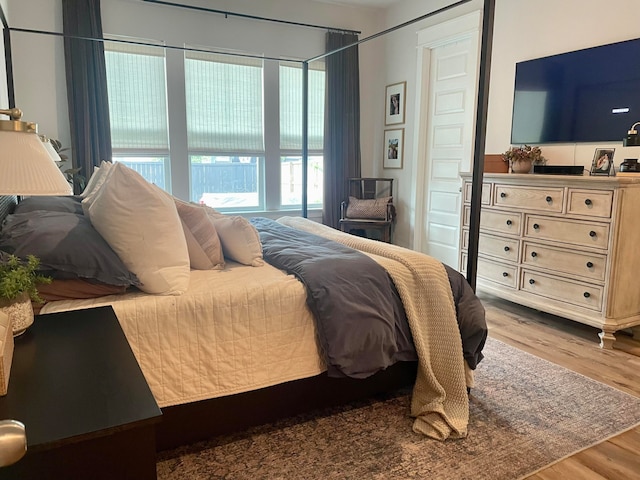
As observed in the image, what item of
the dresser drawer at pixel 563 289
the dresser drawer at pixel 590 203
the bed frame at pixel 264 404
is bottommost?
the bed frame at pixel 264 404

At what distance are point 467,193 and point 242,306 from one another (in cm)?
260

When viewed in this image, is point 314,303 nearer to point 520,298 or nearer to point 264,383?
point 264,383

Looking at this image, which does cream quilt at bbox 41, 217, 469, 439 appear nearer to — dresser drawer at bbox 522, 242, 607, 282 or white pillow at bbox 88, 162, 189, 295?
white pillow at bbox 88, 162, 189, 295

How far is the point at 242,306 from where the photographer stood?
1881 millimetres

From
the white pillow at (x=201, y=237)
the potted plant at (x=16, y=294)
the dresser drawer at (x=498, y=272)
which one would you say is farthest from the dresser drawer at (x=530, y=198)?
the potted plant at (x=16, y=294)

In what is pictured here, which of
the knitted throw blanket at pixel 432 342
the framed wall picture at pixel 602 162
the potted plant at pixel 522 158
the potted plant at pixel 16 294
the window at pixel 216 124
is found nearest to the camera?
the potted plant at pixel 16 294

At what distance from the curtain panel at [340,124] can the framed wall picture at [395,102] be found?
34cm

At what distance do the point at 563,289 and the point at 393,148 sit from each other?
279 cm

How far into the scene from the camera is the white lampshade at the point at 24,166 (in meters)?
1.00

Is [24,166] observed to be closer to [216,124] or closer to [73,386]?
[73,386]

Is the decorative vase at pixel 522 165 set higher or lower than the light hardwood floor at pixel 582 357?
higher

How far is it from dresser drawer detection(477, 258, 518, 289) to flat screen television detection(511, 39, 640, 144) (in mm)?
1055

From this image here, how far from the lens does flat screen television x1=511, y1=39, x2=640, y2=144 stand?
128 inches

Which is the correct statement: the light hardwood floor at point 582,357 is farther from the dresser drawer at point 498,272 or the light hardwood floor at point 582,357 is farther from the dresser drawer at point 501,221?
the dresser drawer at point 501,221
